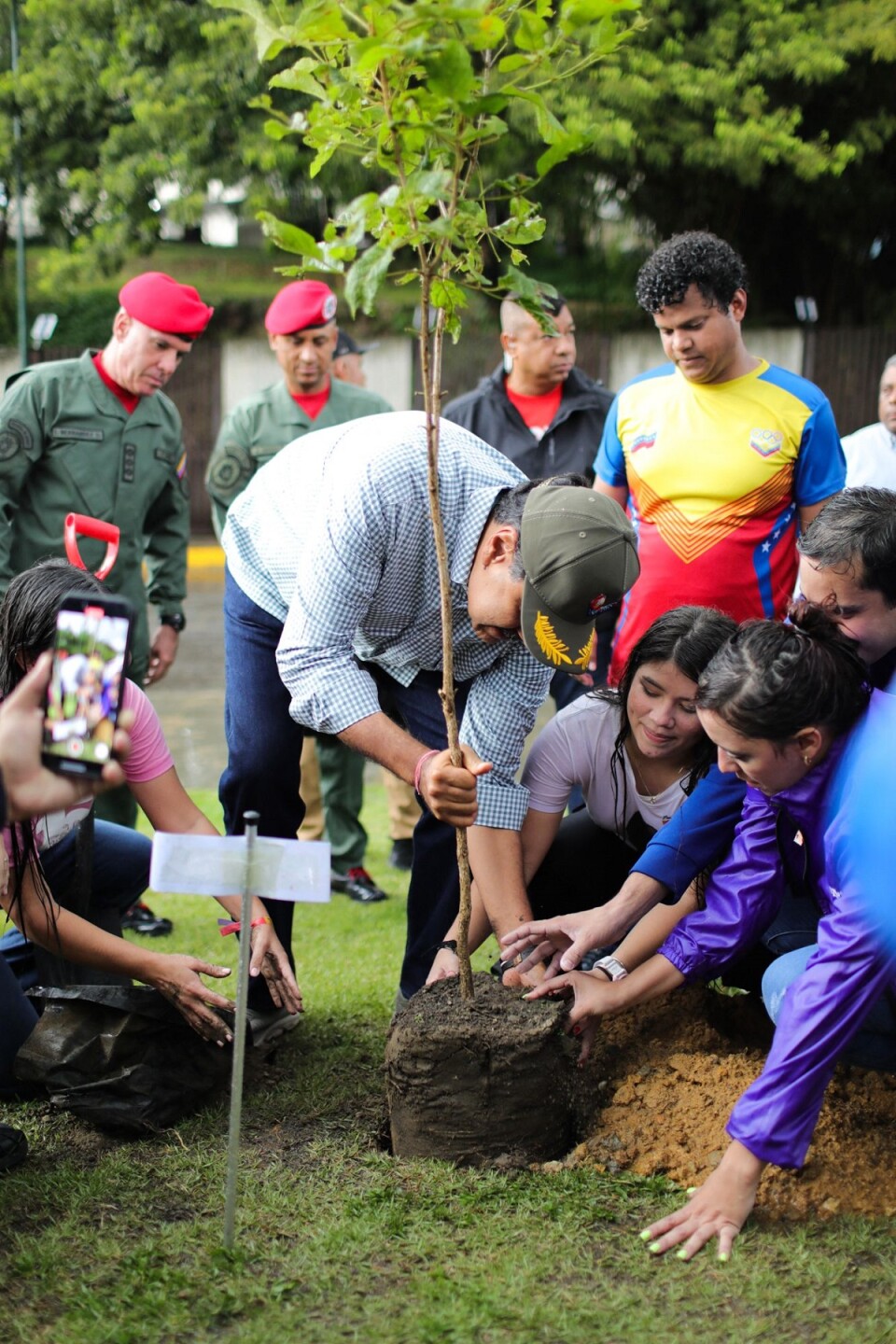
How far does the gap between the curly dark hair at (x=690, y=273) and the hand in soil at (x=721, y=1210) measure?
2.41 metres

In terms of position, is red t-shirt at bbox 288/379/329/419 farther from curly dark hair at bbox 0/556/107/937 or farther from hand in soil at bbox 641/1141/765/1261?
hand in soil at bbox 641/1141/765/1261

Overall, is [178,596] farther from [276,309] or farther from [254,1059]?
[254,1059]

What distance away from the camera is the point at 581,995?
3.07 m

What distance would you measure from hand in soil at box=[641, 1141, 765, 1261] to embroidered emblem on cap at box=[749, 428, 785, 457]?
2.12 meters

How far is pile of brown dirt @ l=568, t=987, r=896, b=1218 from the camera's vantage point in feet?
9.21

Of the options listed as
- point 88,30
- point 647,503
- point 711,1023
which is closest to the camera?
point 711,1023

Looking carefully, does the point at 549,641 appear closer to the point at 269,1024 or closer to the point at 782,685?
the point at 782,685

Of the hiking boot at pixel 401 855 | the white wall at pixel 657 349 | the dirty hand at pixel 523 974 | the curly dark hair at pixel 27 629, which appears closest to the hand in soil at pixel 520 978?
the dirty hand at pixel 523 974

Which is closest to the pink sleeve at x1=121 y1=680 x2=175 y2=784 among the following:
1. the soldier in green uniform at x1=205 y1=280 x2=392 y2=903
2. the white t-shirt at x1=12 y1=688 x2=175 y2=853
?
the white t-shirt at x1=12 y1=688 x2=175 y2=853

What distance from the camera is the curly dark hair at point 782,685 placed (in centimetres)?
269

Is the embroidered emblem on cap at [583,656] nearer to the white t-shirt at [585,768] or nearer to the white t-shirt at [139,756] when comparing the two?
the white t-shirt at [585,768]

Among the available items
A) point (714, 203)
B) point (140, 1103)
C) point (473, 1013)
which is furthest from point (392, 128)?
point (714, 203)

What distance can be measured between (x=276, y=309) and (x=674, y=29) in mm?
9248

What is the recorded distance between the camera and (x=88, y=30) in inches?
585
